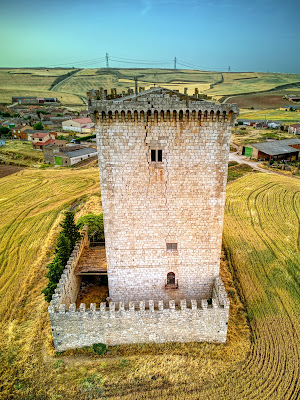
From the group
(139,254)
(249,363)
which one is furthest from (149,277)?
(249,363)

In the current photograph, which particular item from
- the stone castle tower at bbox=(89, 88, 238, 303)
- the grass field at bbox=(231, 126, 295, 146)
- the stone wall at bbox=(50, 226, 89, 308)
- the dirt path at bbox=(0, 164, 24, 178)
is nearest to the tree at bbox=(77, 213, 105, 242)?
the stone wall at bbox=(50, 226, 89, 308)

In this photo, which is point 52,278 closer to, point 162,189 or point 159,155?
point 162,189

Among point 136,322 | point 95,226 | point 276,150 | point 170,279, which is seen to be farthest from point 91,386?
point 276,150

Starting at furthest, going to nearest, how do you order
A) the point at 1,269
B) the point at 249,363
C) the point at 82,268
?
the point at 1,269 → the point at 82,268 → the point at 249,363

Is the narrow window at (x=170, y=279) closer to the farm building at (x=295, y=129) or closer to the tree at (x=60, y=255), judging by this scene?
the tree at (x=60, y=255)

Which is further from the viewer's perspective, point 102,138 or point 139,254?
point 139,254

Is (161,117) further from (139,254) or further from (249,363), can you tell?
(249,363)

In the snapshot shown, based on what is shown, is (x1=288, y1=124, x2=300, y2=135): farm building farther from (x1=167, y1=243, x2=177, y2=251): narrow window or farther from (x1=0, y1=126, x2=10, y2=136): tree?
(x1=0, y1=126, x2=10, y2=136): tree

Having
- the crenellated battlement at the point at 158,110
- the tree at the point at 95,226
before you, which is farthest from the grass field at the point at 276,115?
the crenellated battlement at the point at 158,110
